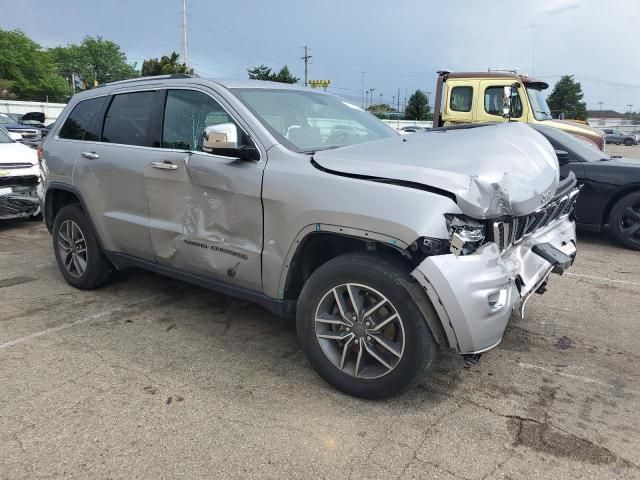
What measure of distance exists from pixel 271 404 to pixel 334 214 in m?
1.15

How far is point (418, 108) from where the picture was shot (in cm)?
5353

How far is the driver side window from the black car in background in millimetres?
5002

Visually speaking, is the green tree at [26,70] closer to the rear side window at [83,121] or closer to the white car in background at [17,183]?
the white car in background at [17,183]

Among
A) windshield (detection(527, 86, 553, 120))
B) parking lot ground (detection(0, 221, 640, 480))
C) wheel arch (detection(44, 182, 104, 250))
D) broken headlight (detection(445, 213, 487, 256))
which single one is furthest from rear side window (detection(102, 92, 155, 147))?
windshield (detection(527, 86, 553, 120))

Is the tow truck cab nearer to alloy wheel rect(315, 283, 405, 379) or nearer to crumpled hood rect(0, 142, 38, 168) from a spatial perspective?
crumpled hood rect(0, 142, 38, 168)

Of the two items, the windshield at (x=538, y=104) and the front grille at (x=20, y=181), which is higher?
the windshield at (x=538, y=104)

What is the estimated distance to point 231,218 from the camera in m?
3.45

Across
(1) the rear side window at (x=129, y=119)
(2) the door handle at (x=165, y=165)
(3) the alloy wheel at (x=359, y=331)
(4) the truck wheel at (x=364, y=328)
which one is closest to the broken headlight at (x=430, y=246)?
(4) the truck wheel at (x=364, y=328)

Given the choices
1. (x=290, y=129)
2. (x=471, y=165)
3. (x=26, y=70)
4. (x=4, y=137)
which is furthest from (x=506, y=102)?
(x=26, y=70)

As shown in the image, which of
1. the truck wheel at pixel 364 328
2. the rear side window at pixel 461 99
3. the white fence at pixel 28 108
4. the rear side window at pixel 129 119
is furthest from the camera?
the white fence at pixel 28 108

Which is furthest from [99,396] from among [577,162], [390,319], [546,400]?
A: [577,162]

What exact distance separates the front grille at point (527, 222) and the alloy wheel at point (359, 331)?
725 millimetres

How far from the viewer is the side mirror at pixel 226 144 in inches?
125

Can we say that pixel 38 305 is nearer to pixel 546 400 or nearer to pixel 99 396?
pixel 99 396
